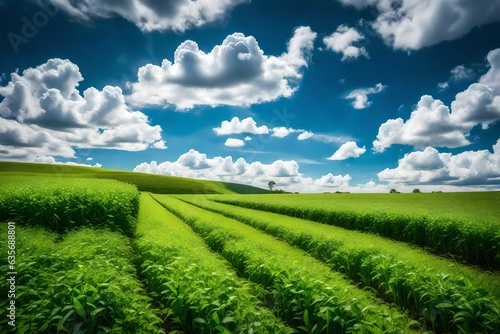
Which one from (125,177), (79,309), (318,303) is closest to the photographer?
(79,309)

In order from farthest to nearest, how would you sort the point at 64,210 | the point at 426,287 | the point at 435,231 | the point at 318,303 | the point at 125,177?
the point at 125,177
the point at 64,210
the point at 435,231
the point at 426,287
the point at 318,303

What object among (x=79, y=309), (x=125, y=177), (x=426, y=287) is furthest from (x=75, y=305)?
(x=125, y=177)

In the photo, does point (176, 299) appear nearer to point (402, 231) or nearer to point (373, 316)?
point (373, 316)

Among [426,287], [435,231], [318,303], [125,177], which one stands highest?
[125,177]

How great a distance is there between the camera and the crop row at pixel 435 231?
41.9 ft

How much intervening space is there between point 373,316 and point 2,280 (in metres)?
7.58

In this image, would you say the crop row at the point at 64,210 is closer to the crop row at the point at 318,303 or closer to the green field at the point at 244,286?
the green field at the point at 244,286

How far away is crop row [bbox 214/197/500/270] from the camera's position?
12.8 m

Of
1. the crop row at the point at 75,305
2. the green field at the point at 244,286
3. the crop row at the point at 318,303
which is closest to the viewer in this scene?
the crop row at the point at 75,305

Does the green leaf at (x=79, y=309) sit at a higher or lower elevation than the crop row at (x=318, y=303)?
higher

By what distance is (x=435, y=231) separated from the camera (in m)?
15.1

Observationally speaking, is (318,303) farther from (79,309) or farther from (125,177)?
(125,177)

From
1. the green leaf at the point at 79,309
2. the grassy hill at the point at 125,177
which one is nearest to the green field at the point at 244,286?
the green leaf at the point at 79,309

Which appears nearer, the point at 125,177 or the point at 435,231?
the point at 435,231
